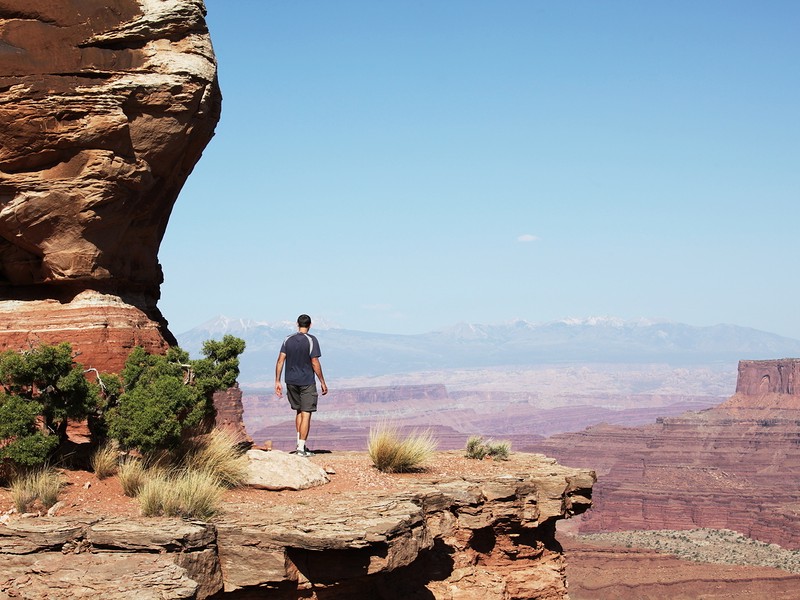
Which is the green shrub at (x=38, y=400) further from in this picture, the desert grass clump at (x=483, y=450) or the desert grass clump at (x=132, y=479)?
the desert grass clump at (x=483, y=450)

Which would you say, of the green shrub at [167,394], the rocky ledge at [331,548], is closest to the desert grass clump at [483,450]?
the rocky ledge at [331,548]

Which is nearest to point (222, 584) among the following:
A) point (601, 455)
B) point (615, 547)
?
point (615, 547)

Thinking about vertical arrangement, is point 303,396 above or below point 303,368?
below

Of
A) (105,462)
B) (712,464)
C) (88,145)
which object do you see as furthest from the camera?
(712,464)

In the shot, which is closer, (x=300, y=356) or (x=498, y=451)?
(x=300, y=356)

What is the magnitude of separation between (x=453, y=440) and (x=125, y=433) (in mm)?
163461

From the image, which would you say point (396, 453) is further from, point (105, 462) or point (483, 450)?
point (105, 462)

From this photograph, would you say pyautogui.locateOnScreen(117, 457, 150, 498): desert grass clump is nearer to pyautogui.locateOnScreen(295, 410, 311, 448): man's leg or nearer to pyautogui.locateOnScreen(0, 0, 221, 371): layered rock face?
pyautogui.locateOnScreen(0, 0, 221, 371): layered rock face

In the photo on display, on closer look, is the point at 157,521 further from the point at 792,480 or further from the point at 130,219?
the point at 792,480

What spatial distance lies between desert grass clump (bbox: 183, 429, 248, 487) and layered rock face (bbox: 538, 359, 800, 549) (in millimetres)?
81254

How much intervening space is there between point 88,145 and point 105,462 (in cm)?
490

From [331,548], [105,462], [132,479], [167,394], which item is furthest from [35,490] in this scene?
[331,548]

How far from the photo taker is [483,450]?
19344 millimetres

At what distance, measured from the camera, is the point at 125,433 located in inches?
568
